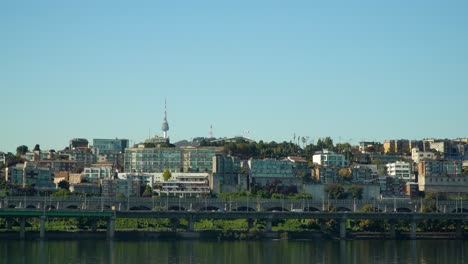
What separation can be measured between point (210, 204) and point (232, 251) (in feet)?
104

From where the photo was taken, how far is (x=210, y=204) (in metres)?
107

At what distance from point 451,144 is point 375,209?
65930 mm

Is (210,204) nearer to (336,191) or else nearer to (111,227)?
(111,227)

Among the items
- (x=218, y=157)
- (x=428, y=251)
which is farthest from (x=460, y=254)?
(x=218, y=157)

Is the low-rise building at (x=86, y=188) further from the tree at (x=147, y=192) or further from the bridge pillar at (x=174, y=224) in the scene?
the bridge pillar at (x=174, y=224)

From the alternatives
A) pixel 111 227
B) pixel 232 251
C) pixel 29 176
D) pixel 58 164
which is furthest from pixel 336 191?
pixel 232 251

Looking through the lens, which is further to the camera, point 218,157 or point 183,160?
point 183,160

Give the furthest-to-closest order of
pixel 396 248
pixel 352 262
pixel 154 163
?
1. pixel 154 163
2. pixel 396 248
3. pixel 352 262

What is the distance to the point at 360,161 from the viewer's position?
159m

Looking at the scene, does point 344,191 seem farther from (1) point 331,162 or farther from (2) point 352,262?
(2) point 352,262

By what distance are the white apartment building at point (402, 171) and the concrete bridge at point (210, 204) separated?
1203 inches

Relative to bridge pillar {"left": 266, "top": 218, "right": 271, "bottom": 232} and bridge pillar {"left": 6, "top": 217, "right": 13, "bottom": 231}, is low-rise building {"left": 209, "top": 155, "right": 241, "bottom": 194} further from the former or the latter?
bridge pillar {"left": 6, "top": 217, "right": 13, "bottom": 231}

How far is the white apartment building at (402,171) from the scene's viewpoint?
145m

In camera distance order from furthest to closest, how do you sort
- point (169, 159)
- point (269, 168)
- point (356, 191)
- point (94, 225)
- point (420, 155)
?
point (420, 155)
point (169, 159)
point (269, 168)
point (356, 191)
point (94, 225)
